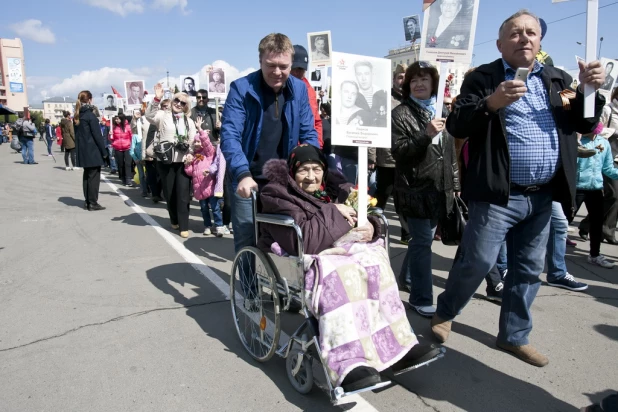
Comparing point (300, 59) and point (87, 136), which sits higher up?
point (300, 59)

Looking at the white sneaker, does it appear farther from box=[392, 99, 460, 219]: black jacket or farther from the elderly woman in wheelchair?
the elderly woman in wheelchair

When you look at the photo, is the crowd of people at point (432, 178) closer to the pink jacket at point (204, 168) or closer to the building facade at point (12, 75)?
the pink jacket at point (204, 168)

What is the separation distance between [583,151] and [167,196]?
220 inches

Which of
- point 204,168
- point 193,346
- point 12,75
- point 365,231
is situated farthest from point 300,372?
point 12,75

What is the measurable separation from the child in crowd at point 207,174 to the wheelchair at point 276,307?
3379 millimetres

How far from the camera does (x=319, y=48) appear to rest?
848 cm

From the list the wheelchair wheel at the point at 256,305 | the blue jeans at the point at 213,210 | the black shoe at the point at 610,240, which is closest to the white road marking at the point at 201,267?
the wheelchair wheel at the point at 256,305

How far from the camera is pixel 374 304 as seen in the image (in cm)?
244

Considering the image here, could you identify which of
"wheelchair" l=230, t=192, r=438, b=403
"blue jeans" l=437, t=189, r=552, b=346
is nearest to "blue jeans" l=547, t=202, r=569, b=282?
"blue jeans" l=437, t=189, r=552, b=346

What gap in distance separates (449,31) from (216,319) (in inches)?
112

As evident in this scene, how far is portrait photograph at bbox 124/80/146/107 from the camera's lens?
12258 millimetres

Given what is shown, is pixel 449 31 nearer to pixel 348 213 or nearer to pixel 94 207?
pixel 348 213

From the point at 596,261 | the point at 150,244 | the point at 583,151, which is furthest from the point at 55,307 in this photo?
the point at 596,261

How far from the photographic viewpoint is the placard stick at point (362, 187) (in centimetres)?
260
